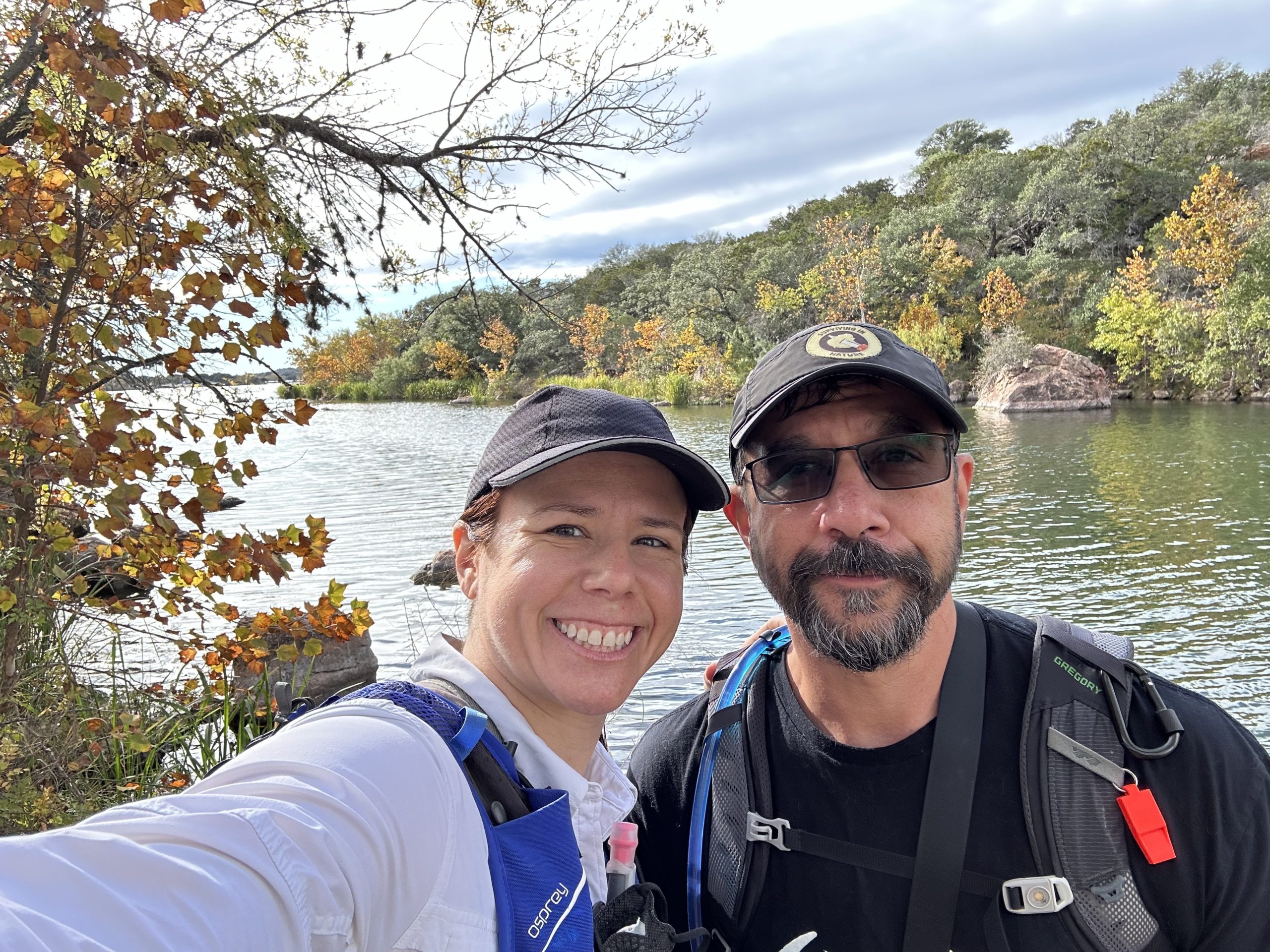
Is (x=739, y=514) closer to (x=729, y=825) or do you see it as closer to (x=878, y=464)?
(x=878, y=464)

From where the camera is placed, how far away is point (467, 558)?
1.69 metres

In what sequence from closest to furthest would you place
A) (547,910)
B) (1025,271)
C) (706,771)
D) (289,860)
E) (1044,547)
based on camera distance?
(289,860) → (547,910) → (706,771) → (1044,547) → (1025,271)

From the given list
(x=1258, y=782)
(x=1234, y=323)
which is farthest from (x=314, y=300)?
(x=1234, y=323)

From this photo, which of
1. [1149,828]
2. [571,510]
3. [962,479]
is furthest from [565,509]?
[1149,828]

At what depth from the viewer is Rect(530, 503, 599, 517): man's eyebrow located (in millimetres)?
1520

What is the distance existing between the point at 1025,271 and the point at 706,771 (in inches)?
1602

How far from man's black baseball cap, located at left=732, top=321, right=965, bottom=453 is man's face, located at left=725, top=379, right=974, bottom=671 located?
47mm

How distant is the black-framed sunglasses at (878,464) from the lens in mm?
1855

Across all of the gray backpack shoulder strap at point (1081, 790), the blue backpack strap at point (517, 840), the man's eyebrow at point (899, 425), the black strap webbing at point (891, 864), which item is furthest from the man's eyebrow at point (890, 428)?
the blue backpack strap at point (517, 840)

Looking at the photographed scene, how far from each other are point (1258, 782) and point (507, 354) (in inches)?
2241

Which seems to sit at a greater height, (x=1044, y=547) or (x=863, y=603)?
(x=863, y=603)

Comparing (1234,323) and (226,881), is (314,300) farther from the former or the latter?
(1234,323)

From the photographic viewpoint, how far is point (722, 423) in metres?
29.5

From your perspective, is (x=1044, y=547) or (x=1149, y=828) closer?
(x=1149, y=828)
